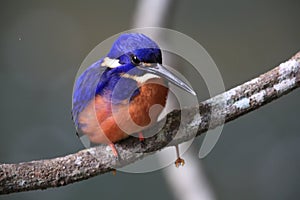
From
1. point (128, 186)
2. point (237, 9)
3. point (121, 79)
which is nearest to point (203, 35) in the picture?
point (237, 9)

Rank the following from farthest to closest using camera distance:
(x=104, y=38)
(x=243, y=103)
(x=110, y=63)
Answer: (x=104, y=38) → (x=110, y=63) → (x=243, y=103)

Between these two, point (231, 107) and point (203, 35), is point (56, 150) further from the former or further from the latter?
point (231, 107)

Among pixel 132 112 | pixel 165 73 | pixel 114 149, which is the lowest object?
pixel 114 149

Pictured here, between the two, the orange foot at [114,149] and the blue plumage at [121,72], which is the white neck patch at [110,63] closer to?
the blue plumage at [121,72]

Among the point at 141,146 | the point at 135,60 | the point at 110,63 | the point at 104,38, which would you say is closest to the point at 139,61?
the point at 135,60

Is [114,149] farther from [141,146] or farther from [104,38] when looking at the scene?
[104,38]

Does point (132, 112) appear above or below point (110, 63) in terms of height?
below

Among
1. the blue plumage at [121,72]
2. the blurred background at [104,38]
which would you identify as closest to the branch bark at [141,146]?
the blue plumage at [121,72]
